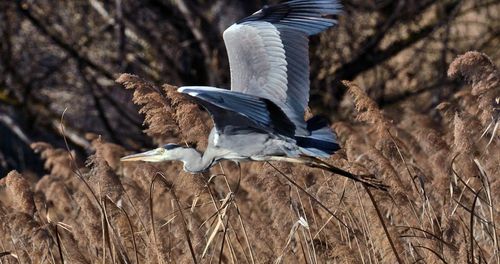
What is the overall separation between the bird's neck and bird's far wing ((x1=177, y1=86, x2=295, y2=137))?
0.12 metres

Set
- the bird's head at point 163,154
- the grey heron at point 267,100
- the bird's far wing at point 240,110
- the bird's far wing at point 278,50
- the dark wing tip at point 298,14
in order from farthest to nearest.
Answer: the dark wing tip at point 298,14, the bird's far wing at point 278,50, the bird's head at point 163,154, the grey heron at point 267,100, the bird's far wing at point 240,110

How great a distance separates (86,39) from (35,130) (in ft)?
3.28

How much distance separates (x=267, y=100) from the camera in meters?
4.05

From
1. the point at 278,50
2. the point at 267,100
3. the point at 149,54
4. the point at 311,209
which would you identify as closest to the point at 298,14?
the point at 278,50

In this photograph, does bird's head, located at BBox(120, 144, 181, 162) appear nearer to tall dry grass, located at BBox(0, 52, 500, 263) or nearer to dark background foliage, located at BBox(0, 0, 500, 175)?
tall dry grass, located at BBox(0, 52, 500, 263)

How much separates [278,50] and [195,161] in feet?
1.98

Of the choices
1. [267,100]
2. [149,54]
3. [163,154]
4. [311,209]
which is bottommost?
[149,54]

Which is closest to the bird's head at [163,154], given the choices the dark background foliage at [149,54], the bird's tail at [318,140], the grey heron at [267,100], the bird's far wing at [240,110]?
the grey heron at [267,100]

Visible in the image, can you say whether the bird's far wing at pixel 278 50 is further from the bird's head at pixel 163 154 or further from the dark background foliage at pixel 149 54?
the dark background foliage at pixel 149 54

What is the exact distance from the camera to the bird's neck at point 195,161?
417cm

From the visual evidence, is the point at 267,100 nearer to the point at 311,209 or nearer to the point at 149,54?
the point at 311,209

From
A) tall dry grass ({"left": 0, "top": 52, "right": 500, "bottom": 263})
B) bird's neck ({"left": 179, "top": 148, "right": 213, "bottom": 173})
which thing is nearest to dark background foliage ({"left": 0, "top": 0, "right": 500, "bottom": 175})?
tall dry grass ({"left": 0, "top": 52, "right": 500, "bottom": 263})

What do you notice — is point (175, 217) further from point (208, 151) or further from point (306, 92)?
point (306, 92)

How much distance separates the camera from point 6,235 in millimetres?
4586
